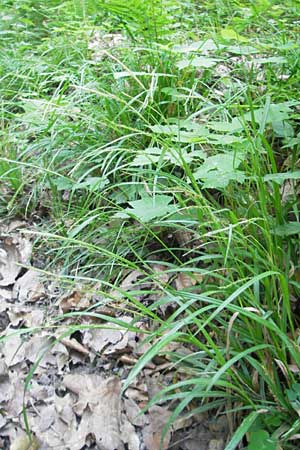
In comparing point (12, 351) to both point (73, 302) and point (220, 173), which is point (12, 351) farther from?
point (220, 173)

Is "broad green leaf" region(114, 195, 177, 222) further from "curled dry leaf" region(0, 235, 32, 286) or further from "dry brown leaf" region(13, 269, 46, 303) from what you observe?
"curled dry leaf" region(0, 235, 32, 286)

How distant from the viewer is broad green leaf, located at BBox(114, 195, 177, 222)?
68.7 inches

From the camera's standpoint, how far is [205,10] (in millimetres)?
3660

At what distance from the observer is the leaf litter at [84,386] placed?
65.8 inches

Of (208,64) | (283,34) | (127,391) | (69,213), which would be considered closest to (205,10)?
(283,34)

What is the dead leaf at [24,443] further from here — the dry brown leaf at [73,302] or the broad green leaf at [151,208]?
the broad green leaf at [151,208]

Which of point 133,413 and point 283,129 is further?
point 283,129

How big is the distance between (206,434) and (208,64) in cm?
145

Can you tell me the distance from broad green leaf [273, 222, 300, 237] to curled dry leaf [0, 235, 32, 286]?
1.17 meters

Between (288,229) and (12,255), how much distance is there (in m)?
1.35

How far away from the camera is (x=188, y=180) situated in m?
1.86

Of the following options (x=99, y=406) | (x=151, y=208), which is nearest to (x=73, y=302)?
(x=99, y=406)

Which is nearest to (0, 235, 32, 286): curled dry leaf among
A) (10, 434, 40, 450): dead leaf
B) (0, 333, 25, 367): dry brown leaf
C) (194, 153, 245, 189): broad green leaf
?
(0, 333, 25, 367): dry brown leaf

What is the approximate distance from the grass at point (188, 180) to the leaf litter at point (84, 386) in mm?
86
